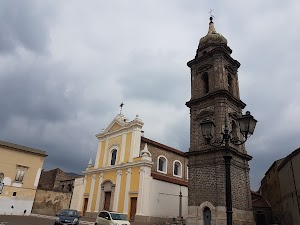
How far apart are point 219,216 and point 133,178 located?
10.8 metres

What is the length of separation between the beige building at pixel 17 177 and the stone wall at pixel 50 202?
104 cm

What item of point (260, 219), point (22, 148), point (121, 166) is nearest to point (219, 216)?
point (121, 166)

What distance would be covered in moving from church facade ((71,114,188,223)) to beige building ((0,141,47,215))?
223 inches

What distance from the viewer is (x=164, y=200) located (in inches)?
984

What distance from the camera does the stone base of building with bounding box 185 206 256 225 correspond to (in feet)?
55.6

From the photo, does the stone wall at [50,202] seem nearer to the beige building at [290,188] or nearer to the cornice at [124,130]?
the cornice at [124,130]

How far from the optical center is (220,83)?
21328 mm

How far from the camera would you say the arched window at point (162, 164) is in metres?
29.6

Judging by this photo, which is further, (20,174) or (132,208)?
(20,174)

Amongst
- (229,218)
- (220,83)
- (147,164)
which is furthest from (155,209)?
(229,218)

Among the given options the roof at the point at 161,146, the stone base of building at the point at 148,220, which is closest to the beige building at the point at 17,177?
the roof at the point at 161,146

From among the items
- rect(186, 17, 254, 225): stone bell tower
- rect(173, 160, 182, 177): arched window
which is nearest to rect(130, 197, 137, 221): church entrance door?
rect(186, 17, 254, 225): stone bell tower

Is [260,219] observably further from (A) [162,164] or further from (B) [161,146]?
(B) [161,146]

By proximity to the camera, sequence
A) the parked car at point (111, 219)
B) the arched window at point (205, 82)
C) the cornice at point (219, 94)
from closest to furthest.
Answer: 1. the parked car at point (111, 219)
2. the cornice at point (219, 94)
3. the arched window at point (205, 82)
